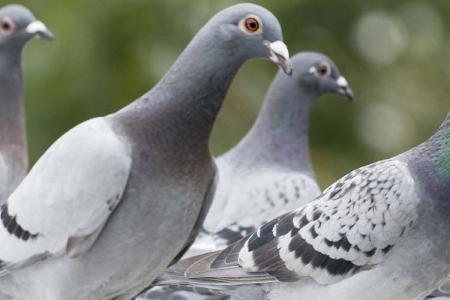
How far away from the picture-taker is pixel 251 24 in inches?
266

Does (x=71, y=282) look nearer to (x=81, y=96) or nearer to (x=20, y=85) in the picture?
(x=20, y=85)

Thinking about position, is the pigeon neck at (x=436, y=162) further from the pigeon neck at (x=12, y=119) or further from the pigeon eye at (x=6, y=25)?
the pigeon eye at (x=6, y=25)

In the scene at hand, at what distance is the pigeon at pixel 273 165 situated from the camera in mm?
9102

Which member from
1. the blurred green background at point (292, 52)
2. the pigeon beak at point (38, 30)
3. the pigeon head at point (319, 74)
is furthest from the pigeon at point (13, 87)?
the blurred green background at point (292, 52)

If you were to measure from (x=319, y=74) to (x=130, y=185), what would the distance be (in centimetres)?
398

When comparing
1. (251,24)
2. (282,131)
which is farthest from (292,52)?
(251,24)

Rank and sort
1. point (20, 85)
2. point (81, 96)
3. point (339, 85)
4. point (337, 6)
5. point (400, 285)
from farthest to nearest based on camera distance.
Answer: point (337, 6)
point (81, 96)
point (339, 85)
point (20, 85)
point (400, 285)

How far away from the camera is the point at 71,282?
21.6 feet

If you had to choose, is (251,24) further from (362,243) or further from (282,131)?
(282,131)

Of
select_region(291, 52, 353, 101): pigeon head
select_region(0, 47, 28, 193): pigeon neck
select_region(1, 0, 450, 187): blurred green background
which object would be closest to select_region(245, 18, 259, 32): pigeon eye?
select_region(0, 47, 28, 193): pigeon neck

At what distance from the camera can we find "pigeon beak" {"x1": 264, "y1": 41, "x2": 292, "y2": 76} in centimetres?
660

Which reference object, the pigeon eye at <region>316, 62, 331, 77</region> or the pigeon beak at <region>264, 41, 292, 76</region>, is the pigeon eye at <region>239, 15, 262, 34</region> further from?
the pigeon eye at <region>316, 62, 331, 77</region>

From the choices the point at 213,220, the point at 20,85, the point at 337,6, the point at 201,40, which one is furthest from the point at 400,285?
the point at 337,6

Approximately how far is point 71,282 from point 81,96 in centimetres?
850
